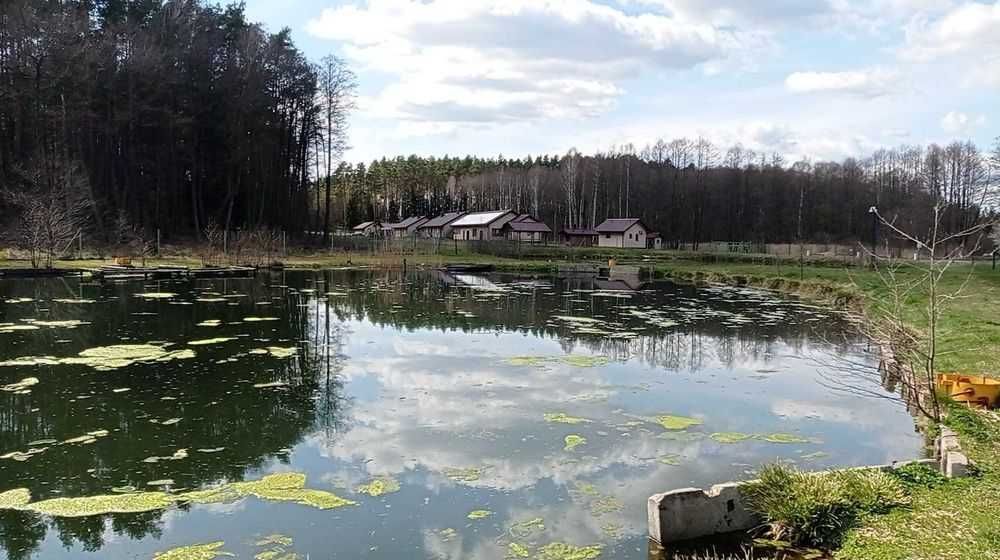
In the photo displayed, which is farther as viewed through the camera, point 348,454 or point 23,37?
point 23,37

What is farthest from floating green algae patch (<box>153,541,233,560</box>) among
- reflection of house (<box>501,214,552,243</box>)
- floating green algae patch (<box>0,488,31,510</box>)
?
reflection of house (<box>501,214,552,243</box>)

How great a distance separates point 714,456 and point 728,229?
7188cm

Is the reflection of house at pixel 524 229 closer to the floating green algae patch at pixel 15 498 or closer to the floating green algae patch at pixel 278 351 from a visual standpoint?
the floating green algae patch at pixel 278 351

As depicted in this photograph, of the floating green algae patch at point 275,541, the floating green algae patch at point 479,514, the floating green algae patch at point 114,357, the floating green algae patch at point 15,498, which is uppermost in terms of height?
the floating green algae patch at point 114,357

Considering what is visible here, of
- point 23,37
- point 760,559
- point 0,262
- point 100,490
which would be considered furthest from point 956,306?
point 23,37

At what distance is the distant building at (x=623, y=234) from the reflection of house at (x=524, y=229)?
5364 mm

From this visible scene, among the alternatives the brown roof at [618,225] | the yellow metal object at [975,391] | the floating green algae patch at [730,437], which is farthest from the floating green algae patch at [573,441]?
the brown roof at [618,225]

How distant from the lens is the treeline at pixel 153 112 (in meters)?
34.5

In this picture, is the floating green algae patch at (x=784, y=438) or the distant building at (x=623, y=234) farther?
the distant building at (x=623, y=234)

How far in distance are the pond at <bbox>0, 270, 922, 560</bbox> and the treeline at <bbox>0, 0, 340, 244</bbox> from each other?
2199cm

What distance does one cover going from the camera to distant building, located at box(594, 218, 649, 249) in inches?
2488

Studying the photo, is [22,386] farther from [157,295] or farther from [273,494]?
[157,295]

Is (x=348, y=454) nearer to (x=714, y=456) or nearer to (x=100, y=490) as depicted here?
(x=100, y=490)

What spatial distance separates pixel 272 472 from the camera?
7027mm
